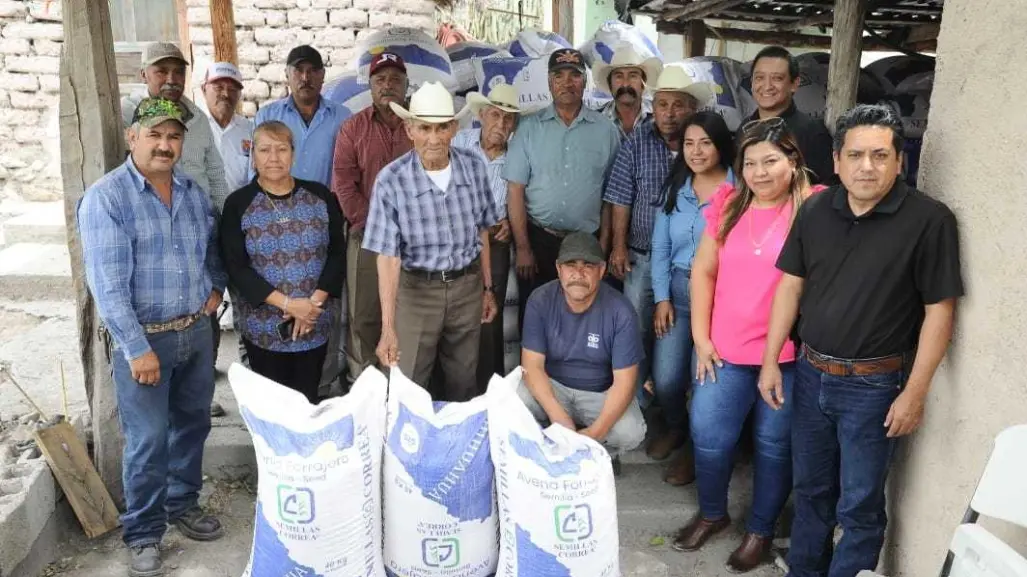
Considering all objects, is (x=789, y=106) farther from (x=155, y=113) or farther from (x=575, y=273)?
(x=155, y=113)

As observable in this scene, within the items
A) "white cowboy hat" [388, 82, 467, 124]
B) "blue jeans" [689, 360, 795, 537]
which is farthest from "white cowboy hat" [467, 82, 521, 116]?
"blue jeans" [689, 360, 795, 537]

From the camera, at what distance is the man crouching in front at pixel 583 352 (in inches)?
129

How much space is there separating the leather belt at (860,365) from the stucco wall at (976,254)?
18cm

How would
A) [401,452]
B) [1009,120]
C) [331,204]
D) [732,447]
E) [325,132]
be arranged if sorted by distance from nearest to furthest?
[1009,120] → [401,452] → [732,447] → [331,204] → [325,132]

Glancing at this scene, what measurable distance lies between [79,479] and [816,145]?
11.6 ft

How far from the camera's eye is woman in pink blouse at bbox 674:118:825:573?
9.22ft

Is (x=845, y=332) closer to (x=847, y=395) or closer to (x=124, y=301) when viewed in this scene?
(x=847, y=395)

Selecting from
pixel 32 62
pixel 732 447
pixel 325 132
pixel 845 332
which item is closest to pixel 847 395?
pixel 845 332

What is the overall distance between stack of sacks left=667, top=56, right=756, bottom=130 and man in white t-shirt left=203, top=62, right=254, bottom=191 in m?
2.76

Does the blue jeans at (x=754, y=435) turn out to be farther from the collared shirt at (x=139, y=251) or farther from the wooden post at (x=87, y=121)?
the wooden post at (x=87, y=121)

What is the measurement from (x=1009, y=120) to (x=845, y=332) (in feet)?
2.45

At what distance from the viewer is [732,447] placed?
10.3ft

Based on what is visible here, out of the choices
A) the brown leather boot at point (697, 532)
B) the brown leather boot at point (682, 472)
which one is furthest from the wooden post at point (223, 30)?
the brown leather boot at point (697, 532)

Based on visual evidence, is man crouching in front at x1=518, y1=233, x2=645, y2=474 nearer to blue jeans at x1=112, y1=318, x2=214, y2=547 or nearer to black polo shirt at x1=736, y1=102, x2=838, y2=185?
black polo shirt at x1=736, y1=102, x2=838, y2=185
